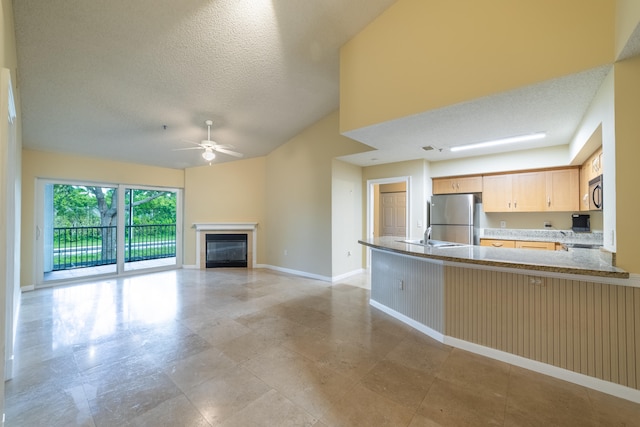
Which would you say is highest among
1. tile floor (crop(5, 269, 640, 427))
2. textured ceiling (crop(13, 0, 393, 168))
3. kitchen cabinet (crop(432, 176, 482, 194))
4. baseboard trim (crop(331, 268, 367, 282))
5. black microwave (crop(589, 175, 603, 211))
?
textured ceiling (crop(13, 0, 393, 168))

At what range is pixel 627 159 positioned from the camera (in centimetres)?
185

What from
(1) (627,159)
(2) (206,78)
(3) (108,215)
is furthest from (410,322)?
(3) (108,215)

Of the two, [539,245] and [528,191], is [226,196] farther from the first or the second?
[539,245]

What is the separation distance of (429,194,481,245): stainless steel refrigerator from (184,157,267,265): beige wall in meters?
4.12

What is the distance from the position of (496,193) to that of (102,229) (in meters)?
8.05

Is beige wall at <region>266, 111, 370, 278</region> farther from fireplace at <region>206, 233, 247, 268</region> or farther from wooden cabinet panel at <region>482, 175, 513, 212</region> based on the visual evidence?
wooden cabinet panel at <region>482, 175, 513, 212</region>

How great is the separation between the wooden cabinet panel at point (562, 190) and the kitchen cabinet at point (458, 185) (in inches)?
38.8


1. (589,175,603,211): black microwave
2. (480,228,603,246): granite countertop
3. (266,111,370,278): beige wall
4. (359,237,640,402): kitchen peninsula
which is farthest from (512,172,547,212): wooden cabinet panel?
(266,111,370,278): beige wall

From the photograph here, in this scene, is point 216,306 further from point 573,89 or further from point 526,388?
point 573,89

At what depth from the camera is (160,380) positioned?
212 centimetres

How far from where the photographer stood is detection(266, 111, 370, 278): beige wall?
206 inches

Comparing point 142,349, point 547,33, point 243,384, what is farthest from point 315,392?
point 547,33

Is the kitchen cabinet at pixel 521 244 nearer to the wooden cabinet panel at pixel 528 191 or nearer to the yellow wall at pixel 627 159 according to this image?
the wooden cabinet panel at pixel 528 191

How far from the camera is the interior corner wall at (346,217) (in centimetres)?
528
